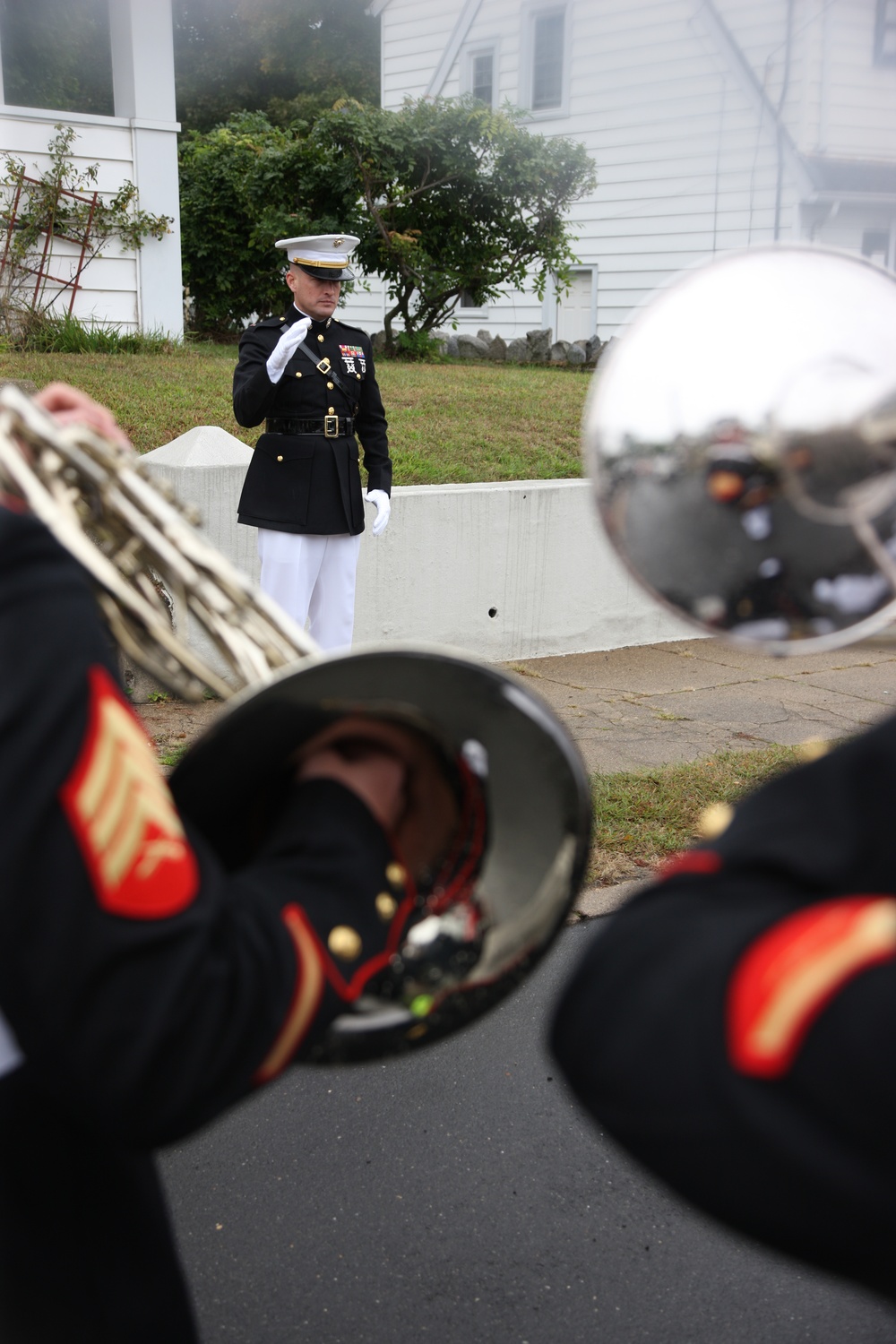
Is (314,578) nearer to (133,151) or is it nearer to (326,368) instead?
(326,368)

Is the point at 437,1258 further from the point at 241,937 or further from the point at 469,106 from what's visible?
the point at 469,106

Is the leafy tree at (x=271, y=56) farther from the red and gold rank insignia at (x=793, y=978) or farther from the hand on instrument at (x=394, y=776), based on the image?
the red and gold rank insignia at (x=793, y=978)

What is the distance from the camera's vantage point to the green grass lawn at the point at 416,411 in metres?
7.14

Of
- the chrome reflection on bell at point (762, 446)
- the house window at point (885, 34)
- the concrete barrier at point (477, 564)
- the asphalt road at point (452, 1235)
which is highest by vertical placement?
the house window at point (885, 34)

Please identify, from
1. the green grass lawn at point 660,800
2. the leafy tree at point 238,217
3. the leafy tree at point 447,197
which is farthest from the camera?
the leafy tree at point 238,217

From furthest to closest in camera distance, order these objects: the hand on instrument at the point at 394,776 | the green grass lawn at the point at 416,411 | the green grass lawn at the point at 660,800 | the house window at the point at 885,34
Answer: the house window at the point at 885,34
the green grass lawn at the point at 416,411
the green grass lawn at the point at 660,800
the hand on instrument at the point at 394,776

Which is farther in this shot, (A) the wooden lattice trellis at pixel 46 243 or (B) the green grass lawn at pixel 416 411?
(A) the wooden lattice trellis at pixel 46 243

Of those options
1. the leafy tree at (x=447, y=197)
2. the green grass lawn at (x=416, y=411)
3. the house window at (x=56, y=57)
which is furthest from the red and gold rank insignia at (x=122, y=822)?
the house window at (x=56, y=57)

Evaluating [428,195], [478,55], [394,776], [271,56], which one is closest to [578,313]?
[478,55]

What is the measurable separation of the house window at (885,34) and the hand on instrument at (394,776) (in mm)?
8578

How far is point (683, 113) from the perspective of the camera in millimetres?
13203

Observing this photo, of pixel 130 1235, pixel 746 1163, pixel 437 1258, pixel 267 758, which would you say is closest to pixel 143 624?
pixel 267 758

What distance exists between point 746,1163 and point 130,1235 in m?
0.64

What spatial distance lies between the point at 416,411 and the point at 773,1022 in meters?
7.98
